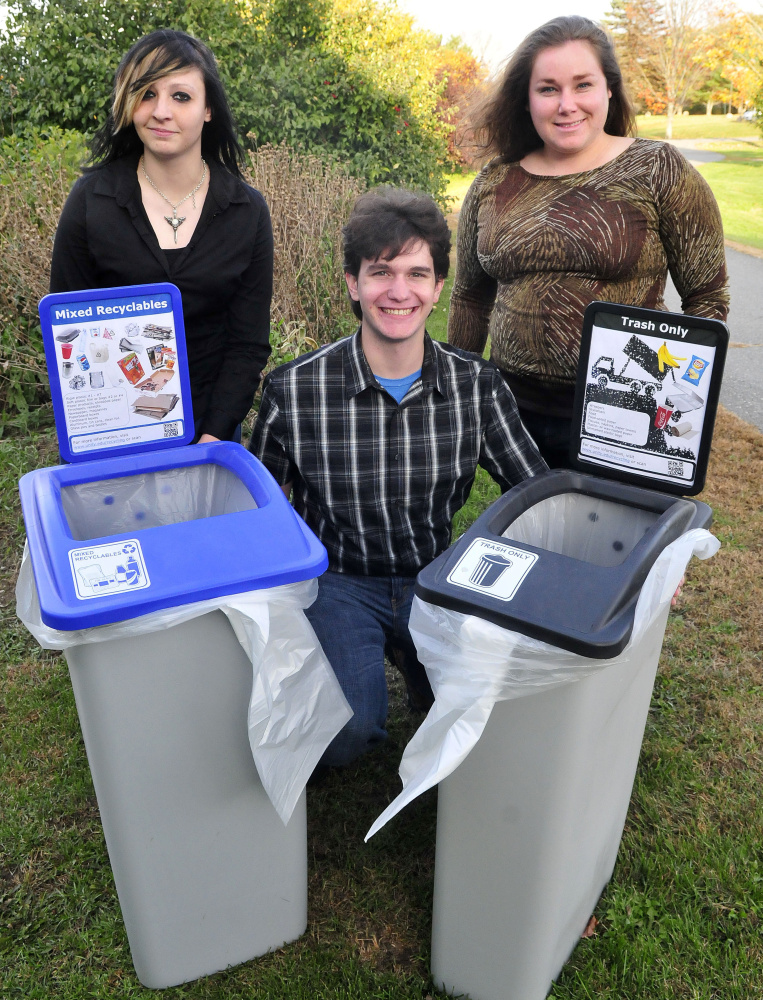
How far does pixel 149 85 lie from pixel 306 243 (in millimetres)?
3052

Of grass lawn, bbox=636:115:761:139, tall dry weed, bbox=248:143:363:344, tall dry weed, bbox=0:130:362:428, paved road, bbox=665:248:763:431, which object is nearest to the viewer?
tall dry weed, bbox=0:130:362:428

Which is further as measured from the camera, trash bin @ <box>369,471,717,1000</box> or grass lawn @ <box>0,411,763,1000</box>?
grass lawn @ <box>0,411,763,1000</box>

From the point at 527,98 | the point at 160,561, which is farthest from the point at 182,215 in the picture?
the point at 160,561

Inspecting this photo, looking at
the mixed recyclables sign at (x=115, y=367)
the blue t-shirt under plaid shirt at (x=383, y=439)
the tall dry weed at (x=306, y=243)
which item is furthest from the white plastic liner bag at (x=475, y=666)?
the tall dry weed at (x=306, y=243)

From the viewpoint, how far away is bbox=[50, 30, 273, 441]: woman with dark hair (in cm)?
215

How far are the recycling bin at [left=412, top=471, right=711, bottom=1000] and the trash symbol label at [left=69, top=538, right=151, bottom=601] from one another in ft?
1.67

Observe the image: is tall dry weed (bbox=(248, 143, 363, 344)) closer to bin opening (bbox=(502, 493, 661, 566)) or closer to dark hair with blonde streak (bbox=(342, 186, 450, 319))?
dark hair with blonde streak (bbox=(342, 186, 450, 319))

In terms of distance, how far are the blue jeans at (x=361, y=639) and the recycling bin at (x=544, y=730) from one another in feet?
1.45

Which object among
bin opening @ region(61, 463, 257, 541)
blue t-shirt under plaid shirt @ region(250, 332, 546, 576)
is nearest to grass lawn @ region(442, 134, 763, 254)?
blue t-shirt under plaid shirt @ region(250, 332, 546, 576)

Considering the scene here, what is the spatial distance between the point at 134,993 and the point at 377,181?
22.5 feet

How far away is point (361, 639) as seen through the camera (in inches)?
85.1

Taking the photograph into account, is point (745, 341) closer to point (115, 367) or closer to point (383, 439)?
point (383, 439)

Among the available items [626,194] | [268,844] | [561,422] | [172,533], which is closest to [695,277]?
[626,194]

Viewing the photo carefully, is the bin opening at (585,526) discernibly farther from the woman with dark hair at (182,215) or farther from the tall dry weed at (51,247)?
the tall dry weed at (51,247)
